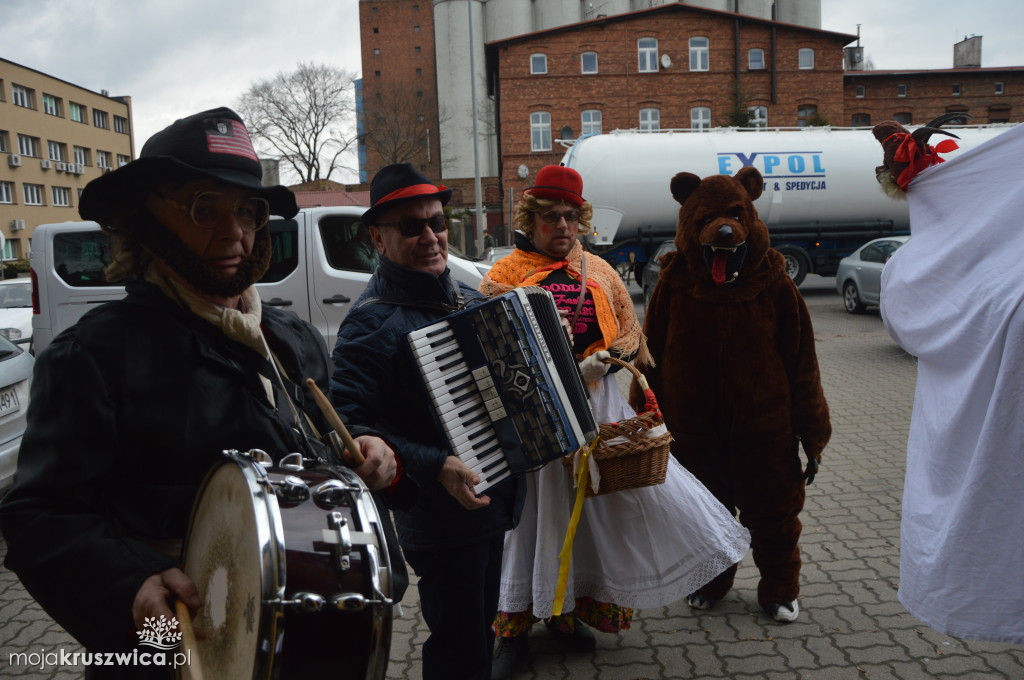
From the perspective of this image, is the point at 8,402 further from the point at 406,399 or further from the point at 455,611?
the point at 455,611

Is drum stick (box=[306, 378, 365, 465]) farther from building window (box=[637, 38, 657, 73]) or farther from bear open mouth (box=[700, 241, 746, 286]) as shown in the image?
building window (box=[637, 38, 657, 73])

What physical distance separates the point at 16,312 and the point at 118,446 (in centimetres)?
1136

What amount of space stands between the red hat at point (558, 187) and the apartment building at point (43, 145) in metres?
46.3

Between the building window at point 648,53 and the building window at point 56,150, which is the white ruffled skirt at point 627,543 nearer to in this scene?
the building window at point 648,53

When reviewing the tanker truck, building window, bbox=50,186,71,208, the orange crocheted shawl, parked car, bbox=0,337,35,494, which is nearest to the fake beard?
the orange crocheted shawl

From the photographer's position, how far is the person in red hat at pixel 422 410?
89.4 inches

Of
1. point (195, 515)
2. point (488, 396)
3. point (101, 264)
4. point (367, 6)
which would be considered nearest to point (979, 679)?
point (488, 396)

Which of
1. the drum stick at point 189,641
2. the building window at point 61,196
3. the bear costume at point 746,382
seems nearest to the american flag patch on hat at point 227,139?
the drum stick at point 189,641

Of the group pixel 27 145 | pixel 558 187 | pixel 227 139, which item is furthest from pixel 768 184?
pixel 27 145

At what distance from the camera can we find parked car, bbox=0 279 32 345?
941 centimetres

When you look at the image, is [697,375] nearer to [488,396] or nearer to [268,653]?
[488,396]

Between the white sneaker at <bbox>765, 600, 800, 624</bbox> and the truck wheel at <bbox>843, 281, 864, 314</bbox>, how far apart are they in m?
12.5

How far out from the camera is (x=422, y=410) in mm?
2355

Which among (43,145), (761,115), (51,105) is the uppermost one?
(51,105)
